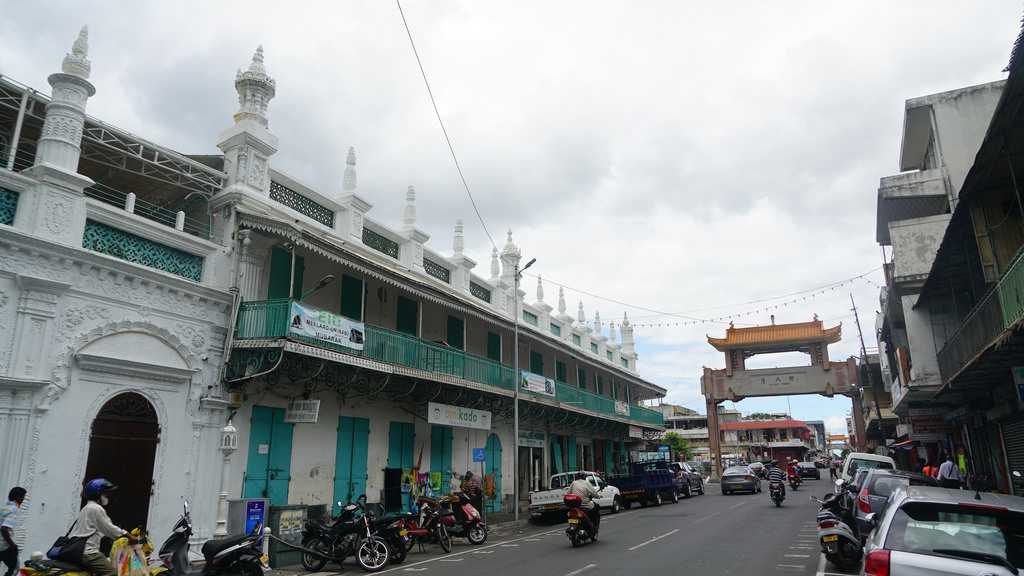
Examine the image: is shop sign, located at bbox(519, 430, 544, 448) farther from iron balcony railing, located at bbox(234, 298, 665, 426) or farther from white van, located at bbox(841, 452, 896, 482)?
white van, located at bbox(841, 452, 896, 482)

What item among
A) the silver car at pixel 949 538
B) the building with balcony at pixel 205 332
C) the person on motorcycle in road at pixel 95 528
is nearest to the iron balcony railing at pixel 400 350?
the building with balcony at pixel 205 332

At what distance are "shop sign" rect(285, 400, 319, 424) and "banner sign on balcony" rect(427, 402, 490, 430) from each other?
4.32m

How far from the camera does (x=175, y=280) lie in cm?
1285

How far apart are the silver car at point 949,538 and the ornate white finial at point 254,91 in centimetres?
1507

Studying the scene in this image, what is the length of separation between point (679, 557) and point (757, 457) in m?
81.1

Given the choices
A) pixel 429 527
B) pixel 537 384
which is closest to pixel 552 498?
pixel 537 384

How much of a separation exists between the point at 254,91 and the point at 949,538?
16.1 metres

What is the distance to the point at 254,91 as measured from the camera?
15.8 metres

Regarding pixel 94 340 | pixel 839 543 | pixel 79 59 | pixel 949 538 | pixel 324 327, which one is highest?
pixel 79 59

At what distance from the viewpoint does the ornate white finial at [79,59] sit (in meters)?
11.9

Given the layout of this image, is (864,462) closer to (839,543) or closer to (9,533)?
(839,543)

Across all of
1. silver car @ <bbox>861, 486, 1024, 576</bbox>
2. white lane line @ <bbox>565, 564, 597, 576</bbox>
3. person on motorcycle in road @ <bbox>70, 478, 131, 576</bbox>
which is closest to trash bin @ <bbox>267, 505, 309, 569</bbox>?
person on motorcycle in road @ <bbox>70, 478, 131, 576</bbox>

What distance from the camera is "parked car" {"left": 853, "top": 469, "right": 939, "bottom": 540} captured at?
35.8 feet

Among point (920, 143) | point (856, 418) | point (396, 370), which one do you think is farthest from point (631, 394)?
point (396, 370)
